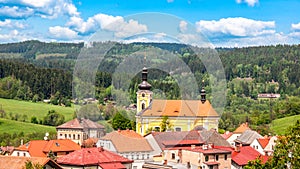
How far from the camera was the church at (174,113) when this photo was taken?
37553mm

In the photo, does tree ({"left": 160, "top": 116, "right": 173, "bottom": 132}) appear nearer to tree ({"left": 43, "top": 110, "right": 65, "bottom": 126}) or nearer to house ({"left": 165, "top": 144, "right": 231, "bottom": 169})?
house ({"left": 165, "top": 144, "right": 231, "bottom": 169})

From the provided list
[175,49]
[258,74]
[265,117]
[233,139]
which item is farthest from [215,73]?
[258,74]

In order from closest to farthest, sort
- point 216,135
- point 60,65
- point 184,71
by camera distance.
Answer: point 184,71 < point 216,135 < point 60,65

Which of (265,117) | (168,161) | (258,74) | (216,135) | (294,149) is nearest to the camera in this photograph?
(294,149)

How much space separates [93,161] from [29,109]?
64885mm

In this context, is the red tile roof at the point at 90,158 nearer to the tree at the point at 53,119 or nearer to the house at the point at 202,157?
the house at the point at 202,157

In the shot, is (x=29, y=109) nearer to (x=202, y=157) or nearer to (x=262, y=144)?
(x=262, y=144)

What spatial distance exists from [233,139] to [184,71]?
3513 centimetres

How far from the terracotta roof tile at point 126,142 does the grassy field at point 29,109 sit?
4387 cm

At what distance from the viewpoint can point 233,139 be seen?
213 ft

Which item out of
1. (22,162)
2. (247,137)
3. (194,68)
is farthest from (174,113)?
(247,137)

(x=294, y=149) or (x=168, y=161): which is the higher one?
(x=294, y=149)

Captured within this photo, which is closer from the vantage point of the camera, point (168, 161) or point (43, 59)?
point (168, 161)

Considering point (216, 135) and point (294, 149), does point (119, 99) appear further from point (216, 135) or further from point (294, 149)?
point (216, 135)
